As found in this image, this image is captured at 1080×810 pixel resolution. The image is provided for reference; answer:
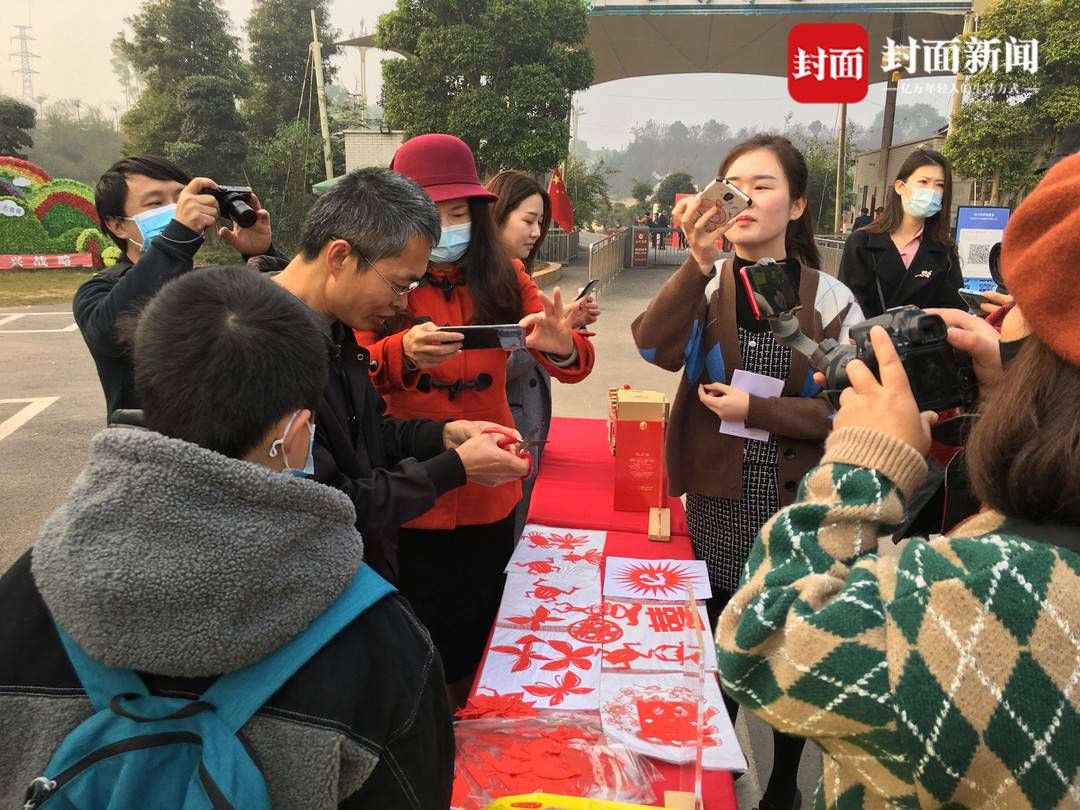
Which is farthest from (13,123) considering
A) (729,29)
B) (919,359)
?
(919,359)

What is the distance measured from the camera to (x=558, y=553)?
2.26 meters

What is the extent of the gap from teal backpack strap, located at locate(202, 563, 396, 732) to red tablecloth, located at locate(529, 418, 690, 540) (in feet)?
5.45

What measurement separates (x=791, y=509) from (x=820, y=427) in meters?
1.09

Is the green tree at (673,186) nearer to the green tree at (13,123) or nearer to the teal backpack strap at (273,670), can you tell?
the green tree at (13,123)

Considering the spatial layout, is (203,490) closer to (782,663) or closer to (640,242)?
(782,663)

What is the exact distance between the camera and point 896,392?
910 millimetres

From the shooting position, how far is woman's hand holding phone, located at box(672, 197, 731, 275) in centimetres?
174

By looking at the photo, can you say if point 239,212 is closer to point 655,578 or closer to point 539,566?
point 539,566

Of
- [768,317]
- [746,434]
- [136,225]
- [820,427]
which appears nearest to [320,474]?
[768,317]

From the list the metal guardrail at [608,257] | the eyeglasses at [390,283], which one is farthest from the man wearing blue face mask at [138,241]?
the metal guardrail at [608,257]

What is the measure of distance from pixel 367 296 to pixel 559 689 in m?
0.96

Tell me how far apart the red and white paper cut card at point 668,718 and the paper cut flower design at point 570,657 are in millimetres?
70

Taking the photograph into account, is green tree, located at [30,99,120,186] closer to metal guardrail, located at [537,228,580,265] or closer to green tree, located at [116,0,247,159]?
green tree, located at [116,0,247,159]

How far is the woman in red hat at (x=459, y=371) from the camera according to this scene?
6.73ft
